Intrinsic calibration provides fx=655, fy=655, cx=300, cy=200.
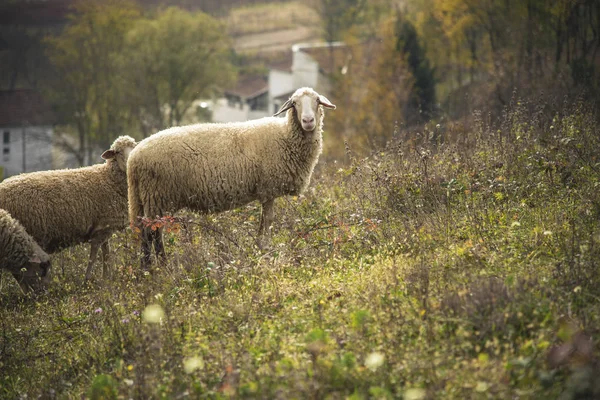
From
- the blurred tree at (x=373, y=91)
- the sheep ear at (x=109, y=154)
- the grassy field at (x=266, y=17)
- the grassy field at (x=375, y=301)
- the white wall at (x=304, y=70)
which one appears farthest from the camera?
the grassy field at (x=266, y=17)

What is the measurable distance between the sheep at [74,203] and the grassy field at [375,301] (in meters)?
0.65

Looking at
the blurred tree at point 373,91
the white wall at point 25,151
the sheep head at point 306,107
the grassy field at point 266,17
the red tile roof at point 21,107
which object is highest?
the grassy field at point 266,17

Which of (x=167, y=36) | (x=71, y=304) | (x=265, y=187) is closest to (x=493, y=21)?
(x=167, y=36)

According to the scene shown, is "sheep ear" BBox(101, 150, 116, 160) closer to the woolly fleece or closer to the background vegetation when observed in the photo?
the background vegetation

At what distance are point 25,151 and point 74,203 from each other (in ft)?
152

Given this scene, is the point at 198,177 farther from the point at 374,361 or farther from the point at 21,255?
the point at 374,361

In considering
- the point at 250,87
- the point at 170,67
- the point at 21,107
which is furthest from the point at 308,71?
the point at 21,107

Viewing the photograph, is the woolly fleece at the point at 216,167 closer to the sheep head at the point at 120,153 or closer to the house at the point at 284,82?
the sheep head at the point at 120,153

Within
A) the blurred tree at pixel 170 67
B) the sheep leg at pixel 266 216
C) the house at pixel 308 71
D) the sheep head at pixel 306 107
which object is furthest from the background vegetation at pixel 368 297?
the house at pixel 308 71

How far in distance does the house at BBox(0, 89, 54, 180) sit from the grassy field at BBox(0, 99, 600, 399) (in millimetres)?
42305

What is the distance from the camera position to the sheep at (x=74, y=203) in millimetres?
8938

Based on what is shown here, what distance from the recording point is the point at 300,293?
593 centimetres

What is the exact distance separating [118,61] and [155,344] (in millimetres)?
40751

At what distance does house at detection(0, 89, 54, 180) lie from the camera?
47.8 metres
